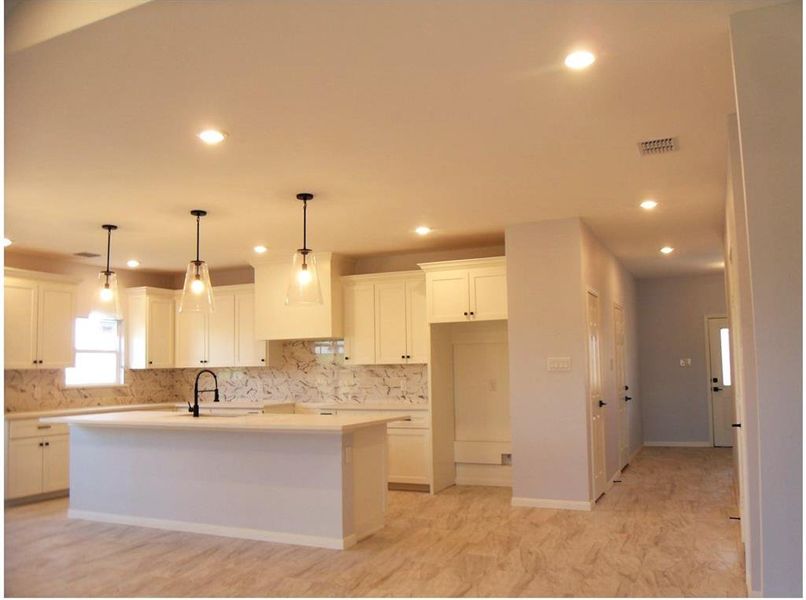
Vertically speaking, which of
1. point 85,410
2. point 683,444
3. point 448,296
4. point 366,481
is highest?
point 448,296

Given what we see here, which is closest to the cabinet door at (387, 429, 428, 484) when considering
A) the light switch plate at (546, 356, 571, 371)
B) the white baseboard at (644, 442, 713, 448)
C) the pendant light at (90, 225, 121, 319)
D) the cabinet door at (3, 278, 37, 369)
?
the light switch plate at (546, 356, 571, 371)

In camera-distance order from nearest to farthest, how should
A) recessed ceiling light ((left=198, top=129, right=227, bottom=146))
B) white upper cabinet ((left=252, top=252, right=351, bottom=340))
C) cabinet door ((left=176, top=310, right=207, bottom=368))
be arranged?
recessed ceiling light ((left=198, top=129, right=227, bottom=146)) → white upper cabinet ((left=252, top=252, right=351, bottom=340)) → cabinet door ((left=176, top=310, right=207, bottom=368))

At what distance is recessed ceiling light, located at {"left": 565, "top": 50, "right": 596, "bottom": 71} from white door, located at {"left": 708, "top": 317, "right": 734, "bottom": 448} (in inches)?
A: 329

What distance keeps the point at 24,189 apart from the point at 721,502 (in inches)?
243

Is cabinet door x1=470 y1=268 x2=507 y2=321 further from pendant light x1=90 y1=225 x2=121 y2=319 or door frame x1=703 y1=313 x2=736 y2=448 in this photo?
door frame x1=703 y1=313 x2=736 y2=448

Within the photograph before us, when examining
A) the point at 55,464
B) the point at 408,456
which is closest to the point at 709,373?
the point at 408,456

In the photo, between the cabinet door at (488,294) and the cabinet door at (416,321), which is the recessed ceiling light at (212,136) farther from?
the cabinet door at (416,321)

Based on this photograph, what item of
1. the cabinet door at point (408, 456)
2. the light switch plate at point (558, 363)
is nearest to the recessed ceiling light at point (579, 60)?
the light switch plate at point (558, 363)

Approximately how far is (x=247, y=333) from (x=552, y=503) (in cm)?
419

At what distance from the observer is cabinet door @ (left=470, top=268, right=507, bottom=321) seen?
22.2 feet

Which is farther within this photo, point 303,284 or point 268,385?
point 268,385

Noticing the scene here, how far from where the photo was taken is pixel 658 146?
13.8 feet

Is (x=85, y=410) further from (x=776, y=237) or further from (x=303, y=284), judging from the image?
(x=776, y=237)

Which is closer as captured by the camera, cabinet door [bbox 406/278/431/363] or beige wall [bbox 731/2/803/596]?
beige wall [bbox 731/2/803/596]
